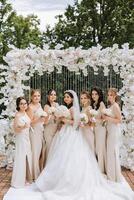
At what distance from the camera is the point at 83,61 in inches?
441

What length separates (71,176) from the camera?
7996 mm

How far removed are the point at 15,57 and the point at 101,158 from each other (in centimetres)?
324

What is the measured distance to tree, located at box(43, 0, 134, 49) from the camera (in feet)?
78.5

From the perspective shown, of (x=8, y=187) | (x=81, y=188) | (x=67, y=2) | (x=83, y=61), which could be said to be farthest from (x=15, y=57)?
(x=67, y=2)

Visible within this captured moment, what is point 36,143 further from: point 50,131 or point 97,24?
point 97,24

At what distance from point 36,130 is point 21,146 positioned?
0.58m

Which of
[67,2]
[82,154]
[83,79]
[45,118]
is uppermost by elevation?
[67,2]

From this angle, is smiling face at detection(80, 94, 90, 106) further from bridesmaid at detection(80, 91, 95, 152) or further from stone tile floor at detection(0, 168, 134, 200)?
stone tile floor at detection(0, 168, 134, 200)


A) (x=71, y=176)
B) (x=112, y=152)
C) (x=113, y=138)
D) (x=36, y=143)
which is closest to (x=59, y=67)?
(x=36, y=143)

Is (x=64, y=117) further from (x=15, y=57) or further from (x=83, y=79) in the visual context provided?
(x=83, y=79)

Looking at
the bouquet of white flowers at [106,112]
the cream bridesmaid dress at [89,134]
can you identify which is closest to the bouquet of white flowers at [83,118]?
the cream bridesmaid dress at [89,134]

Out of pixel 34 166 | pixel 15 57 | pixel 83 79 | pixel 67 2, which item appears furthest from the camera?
pixel 67 2

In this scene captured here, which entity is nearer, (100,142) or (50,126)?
(100,142)

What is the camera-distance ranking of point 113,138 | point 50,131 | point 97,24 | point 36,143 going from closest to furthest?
point 113,138, point 36,143, point 50,131, point 97,24
